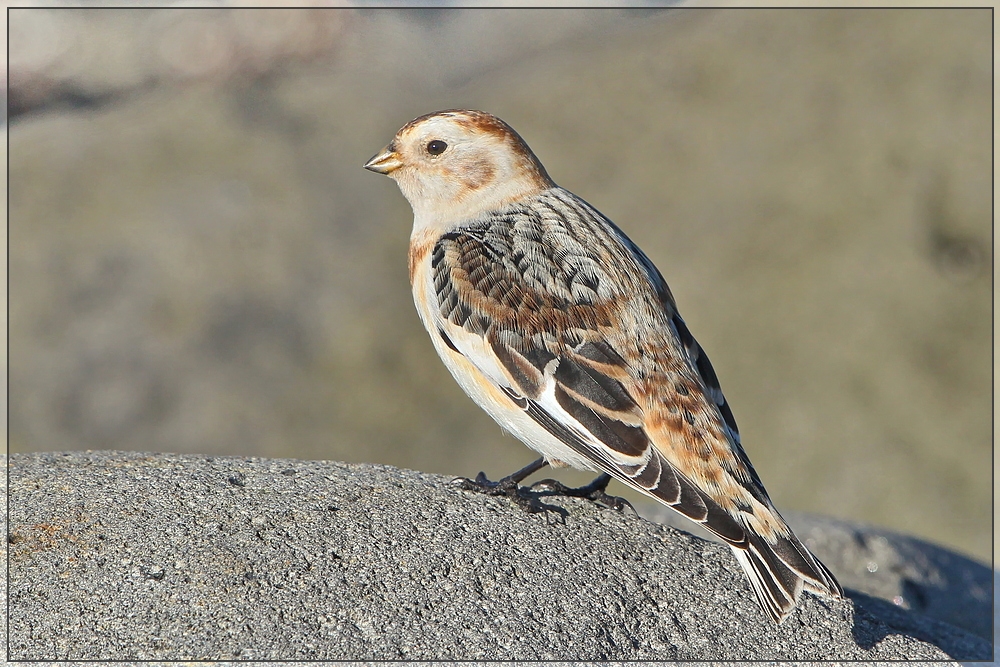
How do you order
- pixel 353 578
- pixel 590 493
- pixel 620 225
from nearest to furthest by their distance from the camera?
pixel 353 578, pixel 590 493, pixel 620 225

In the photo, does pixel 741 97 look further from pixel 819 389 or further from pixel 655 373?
pixel 655 373

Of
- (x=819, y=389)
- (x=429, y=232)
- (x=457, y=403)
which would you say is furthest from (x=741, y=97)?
(x=429, y=232)

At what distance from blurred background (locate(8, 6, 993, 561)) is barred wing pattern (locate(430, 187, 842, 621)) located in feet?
16.3

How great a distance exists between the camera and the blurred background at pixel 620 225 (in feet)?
29.3

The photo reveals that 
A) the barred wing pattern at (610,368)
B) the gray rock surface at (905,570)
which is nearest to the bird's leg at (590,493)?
→ the barred wing pattern at (610,368)

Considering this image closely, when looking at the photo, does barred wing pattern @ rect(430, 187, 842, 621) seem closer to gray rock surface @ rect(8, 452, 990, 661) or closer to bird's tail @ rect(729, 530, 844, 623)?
bird's tail @ rect(729, 530, 844, 623)

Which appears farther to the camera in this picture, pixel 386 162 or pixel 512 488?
pixel 386 162

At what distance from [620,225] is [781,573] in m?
6.96

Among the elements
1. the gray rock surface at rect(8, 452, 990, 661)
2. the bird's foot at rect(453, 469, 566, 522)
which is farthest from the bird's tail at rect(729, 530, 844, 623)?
the bird's foot at rect(453, 469, 566, 522)

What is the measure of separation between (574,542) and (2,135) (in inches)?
353

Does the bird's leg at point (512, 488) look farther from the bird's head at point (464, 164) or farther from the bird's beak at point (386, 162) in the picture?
the bird's beak at point (386, 162)

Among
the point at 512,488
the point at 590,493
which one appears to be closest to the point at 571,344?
the point at 512,488

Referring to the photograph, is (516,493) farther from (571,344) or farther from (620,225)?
(620,225)

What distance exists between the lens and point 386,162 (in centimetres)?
472
